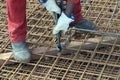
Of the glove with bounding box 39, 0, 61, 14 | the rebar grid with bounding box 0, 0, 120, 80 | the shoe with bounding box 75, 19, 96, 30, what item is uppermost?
the glove with bounding box 39, 0, 61, 14

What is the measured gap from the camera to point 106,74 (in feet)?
8.11

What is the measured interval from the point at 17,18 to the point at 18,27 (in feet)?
0.24

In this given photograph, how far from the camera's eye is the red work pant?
8.18ft

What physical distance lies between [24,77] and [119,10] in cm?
121

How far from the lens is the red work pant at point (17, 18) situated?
249 centimetres

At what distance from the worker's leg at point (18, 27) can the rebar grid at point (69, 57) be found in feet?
0.27

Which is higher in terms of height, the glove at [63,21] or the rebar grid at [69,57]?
the glove at [63,21]

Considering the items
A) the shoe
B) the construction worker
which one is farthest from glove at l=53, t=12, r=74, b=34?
the shoe

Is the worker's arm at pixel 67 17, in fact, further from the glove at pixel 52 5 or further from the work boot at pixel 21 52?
the work boot at pixel 21 52

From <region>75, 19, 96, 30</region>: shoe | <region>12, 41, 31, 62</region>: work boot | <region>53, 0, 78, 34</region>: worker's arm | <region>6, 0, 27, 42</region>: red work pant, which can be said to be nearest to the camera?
<region>53, 0, 78, 34</region>: worker's arm

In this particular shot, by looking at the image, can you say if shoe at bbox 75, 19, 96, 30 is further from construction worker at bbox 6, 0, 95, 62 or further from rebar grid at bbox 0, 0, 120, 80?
construction worker at bbox 6, 0, 95, 62

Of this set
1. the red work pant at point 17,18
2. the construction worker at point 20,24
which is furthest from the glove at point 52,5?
the red work pant at point 17,18

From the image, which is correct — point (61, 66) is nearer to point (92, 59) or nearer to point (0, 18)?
point (92, 59)

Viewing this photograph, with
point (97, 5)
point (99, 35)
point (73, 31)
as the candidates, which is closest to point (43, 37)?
point (73, 31)
